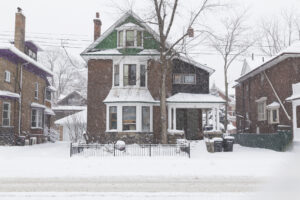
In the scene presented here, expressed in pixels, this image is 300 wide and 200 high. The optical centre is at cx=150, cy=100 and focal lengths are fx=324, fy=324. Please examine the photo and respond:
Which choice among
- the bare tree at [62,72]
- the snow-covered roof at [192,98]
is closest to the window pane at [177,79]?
the snow-covered roof at [192,98]

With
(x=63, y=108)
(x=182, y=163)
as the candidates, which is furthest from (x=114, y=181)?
(x=63, y=108)

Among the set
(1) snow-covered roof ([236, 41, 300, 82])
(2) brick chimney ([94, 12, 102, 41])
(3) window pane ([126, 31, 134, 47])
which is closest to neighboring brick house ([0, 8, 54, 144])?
(2) brick chimney ([94, 12, 102, 41])

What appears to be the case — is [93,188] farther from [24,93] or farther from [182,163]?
[24,93]

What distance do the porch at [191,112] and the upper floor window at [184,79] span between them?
4.03 ft

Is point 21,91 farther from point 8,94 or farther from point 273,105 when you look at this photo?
point 273,105

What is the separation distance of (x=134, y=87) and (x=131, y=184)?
15.6 m

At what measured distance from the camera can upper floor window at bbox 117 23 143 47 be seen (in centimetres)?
2495

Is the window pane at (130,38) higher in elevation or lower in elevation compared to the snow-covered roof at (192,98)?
higher

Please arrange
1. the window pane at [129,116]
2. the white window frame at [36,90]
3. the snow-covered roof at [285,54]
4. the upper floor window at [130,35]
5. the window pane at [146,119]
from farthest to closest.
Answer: the white window frame at [36,90] → the upper floor window at [130,35] → the window pane at [146,119] → the window pane at [129,116] → the snow-covered roof at [285,54]

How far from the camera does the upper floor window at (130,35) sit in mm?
24953

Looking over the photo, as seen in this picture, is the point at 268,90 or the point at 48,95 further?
the point at 48,95

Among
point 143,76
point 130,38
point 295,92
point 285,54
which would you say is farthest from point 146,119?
point 285,54

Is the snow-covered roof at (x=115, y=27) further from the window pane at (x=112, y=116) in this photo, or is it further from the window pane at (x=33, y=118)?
the window pane at (x=33, y=118)

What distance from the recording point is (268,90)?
85.8 feet
